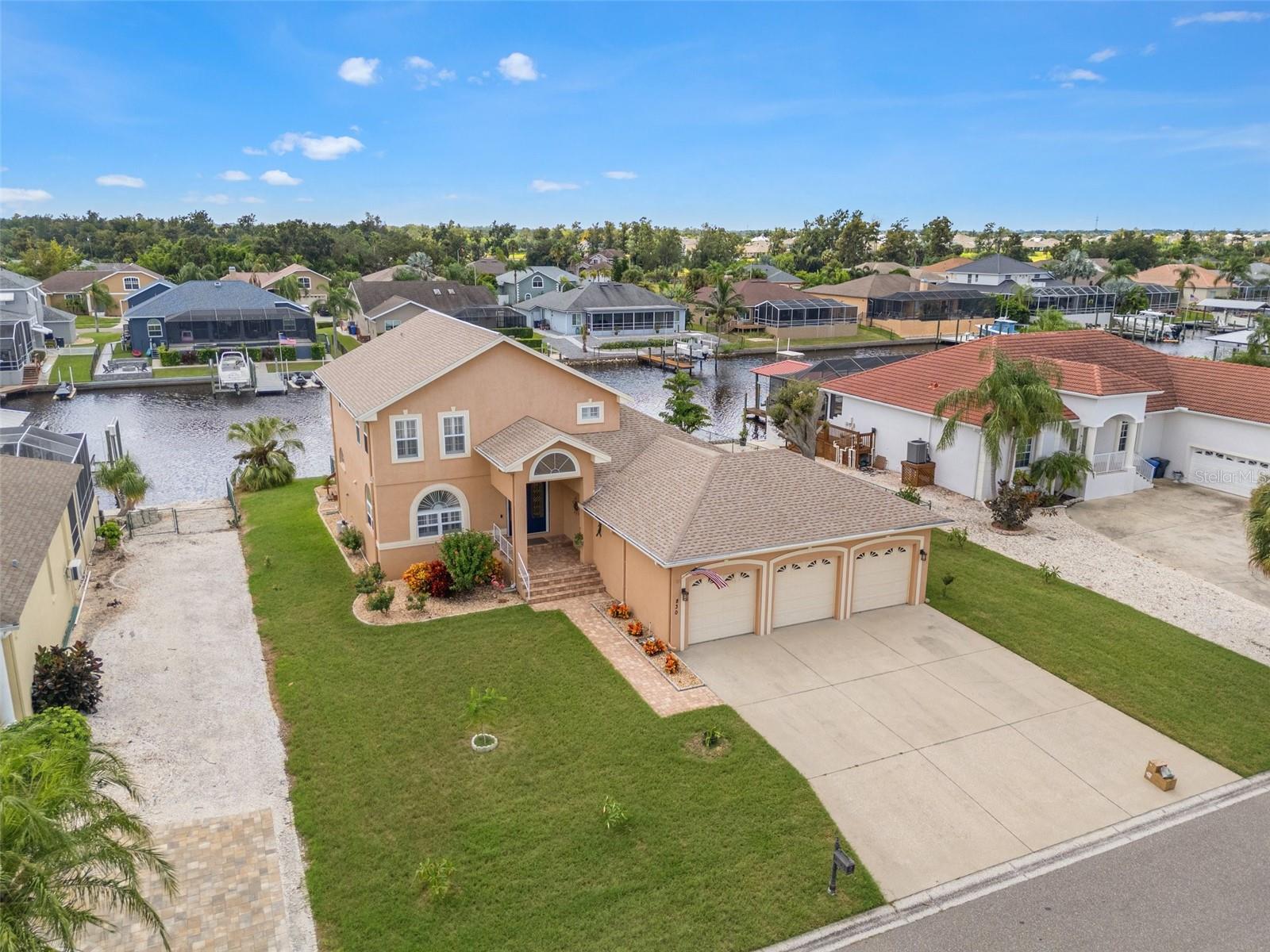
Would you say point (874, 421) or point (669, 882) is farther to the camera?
point (874, 421)

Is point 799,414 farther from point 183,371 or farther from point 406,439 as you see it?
point 183,371

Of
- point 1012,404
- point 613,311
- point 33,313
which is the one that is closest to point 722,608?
point 1012,404

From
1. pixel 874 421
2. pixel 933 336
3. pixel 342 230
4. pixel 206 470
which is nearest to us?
pixel 874 421

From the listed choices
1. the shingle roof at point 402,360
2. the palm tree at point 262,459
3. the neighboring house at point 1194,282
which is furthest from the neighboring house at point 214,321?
the neighboring house at point 1194,282

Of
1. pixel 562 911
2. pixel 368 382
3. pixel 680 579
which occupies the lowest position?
pixel 562 911

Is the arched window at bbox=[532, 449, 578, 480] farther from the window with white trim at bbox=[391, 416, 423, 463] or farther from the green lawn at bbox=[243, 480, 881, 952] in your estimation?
the green lawn at bbox=[243, 480, 881, 952]

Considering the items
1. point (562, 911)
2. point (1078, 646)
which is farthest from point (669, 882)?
point (1078, 646)

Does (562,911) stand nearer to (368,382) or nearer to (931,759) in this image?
(931,759)
